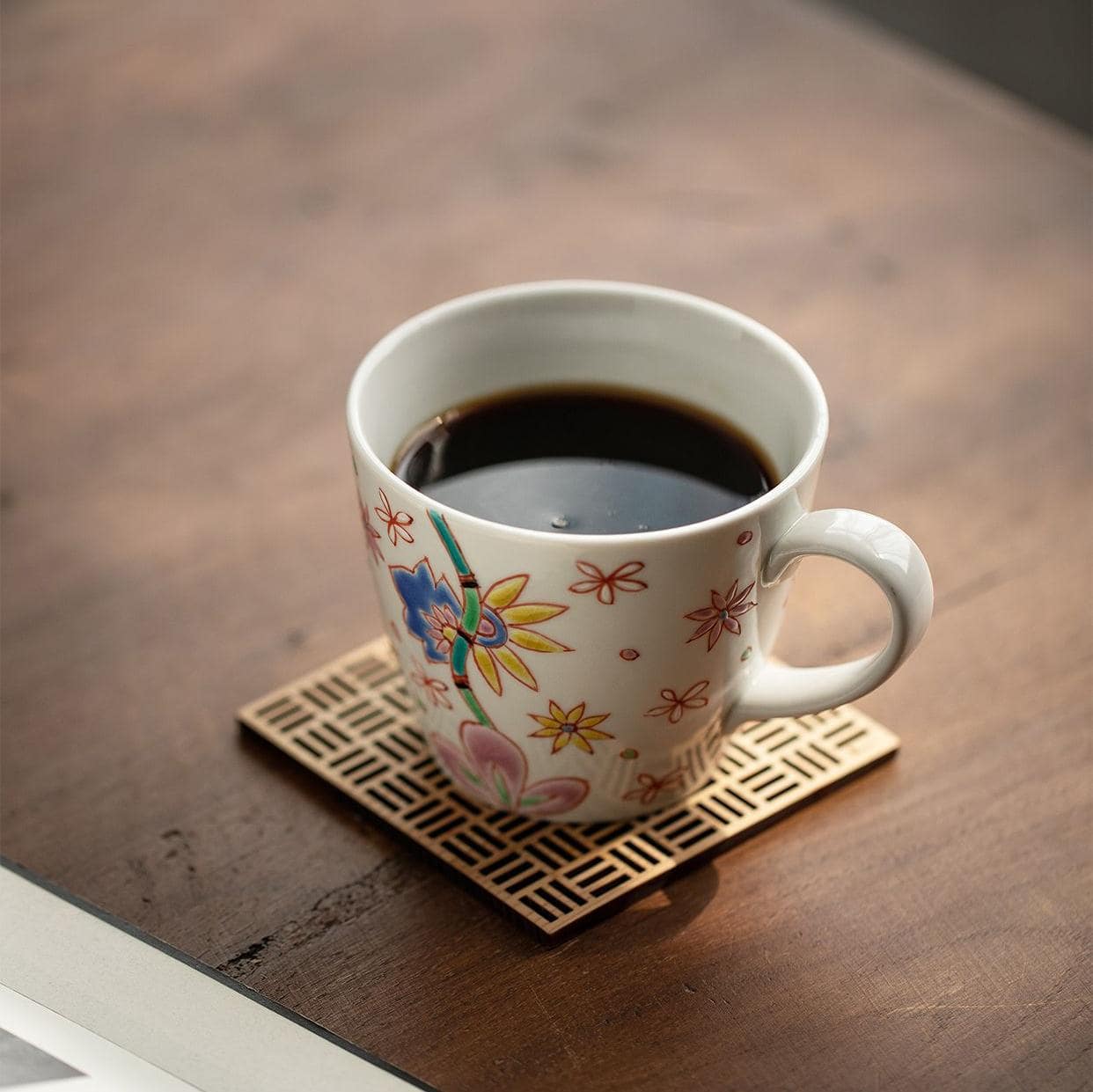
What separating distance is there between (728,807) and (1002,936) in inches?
4.4

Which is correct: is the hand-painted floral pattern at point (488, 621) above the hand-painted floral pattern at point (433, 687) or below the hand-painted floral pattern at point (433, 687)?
above

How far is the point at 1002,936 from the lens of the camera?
1.84 feet

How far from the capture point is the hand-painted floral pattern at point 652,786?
58 cm

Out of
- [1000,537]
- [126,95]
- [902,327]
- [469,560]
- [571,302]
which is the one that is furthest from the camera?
[126,95]

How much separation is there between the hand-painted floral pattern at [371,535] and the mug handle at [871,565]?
14cm

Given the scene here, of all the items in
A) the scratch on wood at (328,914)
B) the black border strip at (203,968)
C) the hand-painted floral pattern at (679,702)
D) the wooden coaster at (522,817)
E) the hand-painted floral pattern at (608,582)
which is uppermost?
the hand-painted floral pattern at (608,582)

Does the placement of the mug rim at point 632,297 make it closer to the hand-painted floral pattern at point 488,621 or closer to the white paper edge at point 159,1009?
the hand-painted floral pattern at point 488,621

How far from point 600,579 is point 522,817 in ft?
0.44

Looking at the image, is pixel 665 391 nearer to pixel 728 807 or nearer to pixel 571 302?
pixel 571 302

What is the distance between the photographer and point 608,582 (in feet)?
1.67

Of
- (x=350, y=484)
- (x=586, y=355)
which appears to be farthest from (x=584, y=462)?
(x=350, y=484)

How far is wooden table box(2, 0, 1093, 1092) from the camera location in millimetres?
542

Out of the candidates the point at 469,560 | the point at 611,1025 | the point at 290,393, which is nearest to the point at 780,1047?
the point at 611,1025

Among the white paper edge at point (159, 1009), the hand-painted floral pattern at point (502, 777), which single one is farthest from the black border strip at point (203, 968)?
the hand-painted floral pattern at point (502, 777)
